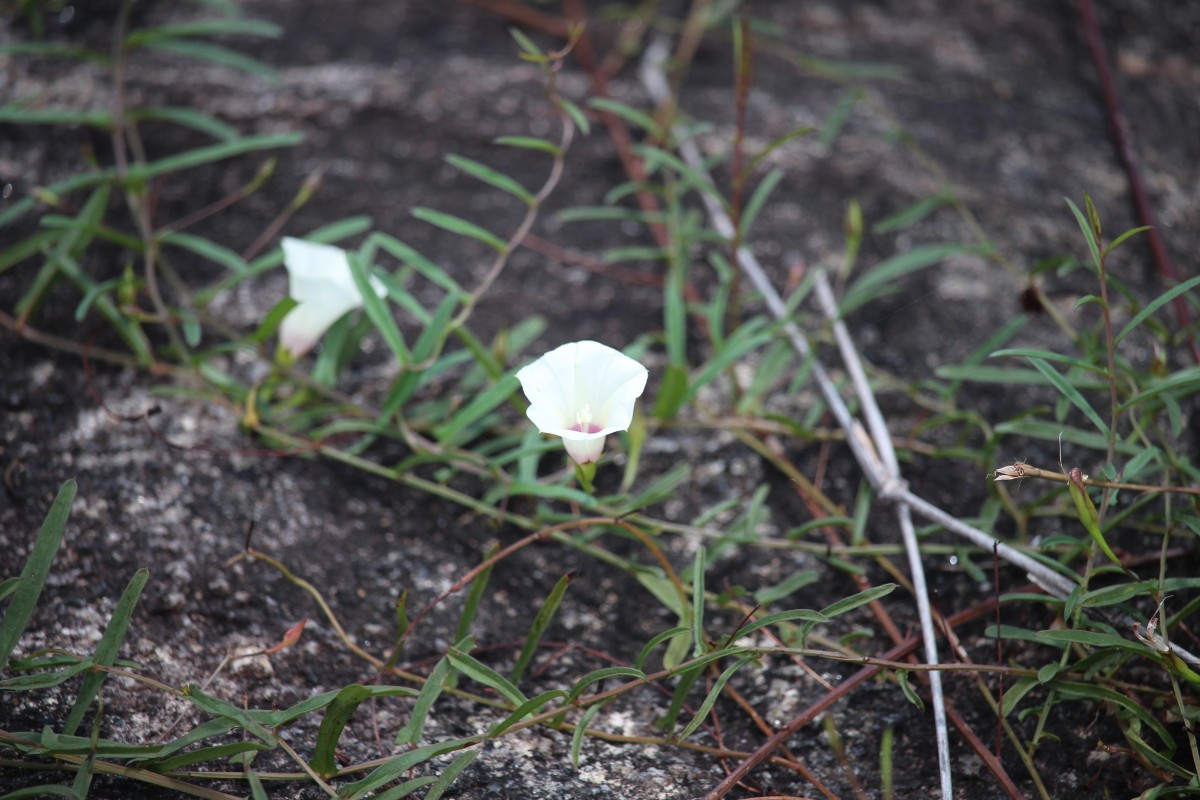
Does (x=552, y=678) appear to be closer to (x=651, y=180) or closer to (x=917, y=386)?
(x=917, y=386)

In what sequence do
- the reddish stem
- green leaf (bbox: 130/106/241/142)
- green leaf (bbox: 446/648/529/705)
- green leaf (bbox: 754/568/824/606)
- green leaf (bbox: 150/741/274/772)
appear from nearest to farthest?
green leaf (bbox: 150/741/274/772) < green leaf (bbox: 446/648/529/705) < green leaf (bbox: 754/568/824/606) < the reddish stem < green leaf (bbox: 130/106/241/142)

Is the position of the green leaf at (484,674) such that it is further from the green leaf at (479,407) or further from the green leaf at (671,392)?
the green leaf at (671,392)

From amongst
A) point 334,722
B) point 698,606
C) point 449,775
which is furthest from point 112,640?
point 698,606

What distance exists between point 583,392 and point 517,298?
22.2 inches

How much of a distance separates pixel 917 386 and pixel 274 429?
3.30 feet

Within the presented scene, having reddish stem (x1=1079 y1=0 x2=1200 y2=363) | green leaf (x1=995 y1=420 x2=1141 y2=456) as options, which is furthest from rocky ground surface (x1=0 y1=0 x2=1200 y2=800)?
green leaf (x1=995 y1=420 x2=1141 y2=456)

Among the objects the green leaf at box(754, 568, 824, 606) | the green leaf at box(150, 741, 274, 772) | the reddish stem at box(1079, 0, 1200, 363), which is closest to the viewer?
the green leaf at box(150, 741, 274, 772)

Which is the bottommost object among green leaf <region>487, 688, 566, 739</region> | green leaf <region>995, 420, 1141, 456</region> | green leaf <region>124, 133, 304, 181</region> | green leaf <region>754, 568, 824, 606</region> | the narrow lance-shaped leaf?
green leaf <region>754, 568, 824, 606</region>

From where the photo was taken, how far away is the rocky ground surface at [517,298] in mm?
1057

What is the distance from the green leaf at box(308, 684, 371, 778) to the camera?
35.5 inches

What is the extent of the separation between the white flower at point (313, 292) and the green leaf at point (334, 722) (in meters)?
0.61

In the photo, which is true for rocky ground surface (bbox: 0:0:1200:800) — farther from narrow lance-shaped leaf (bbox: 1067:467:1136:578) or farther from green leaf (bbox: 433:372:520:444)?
narrow lance-shaped leaf (bbox: 1067:467:1136:578)

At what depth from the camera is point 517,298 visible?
5.25ft

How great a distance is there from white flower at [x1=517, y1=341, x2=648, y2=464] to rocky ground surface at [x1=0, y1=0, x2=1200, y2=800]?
0.29 m
